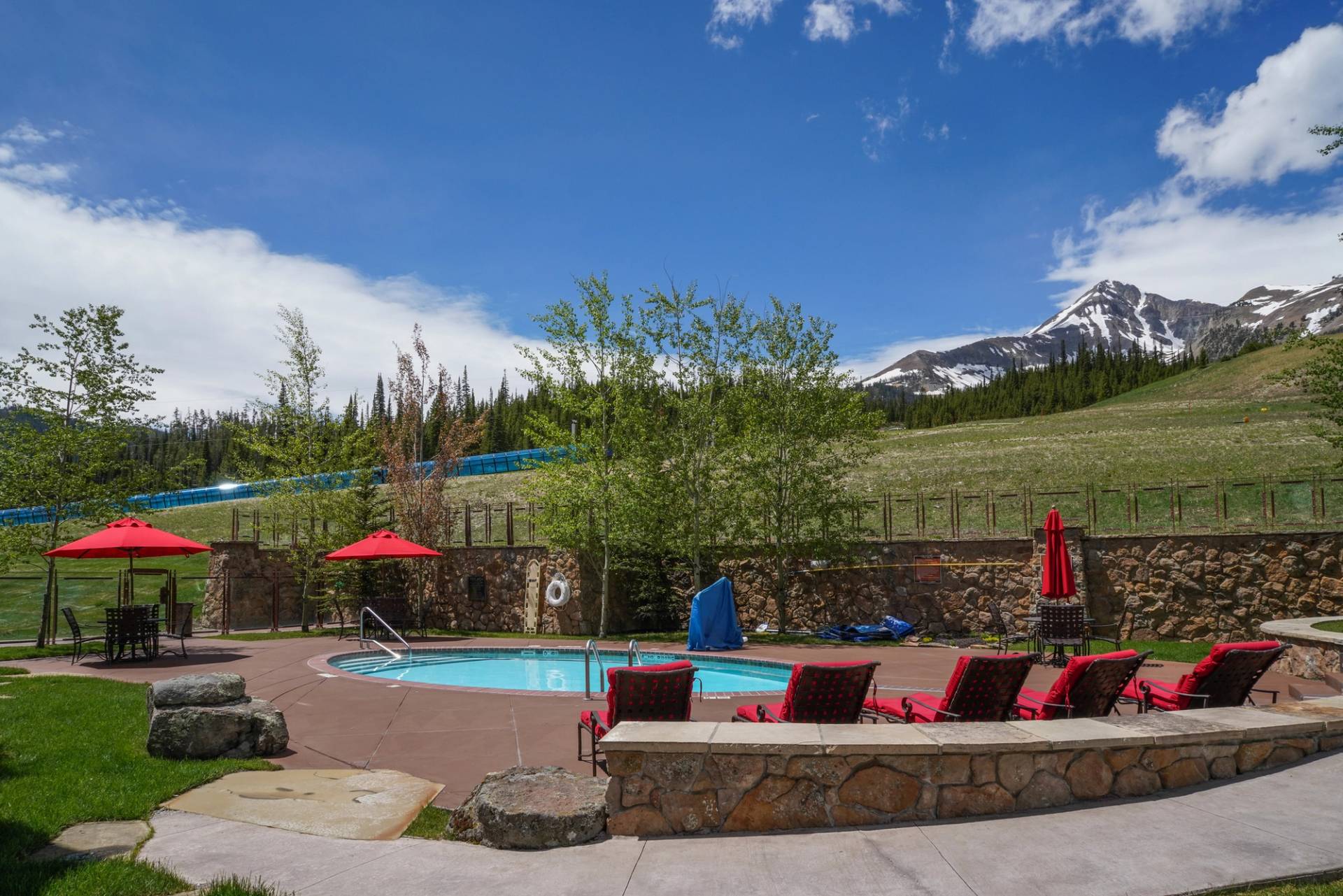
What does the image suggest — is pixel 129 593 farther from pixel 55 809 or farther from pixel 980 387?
pixel 980 387

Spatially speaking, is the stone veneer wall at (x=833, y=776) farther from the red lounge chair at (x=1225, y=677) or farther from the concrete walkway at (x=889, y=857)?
the red lounge chair at (x=1225, y=677)

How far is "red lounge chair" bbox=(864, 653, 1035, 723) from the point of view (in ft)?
21.2

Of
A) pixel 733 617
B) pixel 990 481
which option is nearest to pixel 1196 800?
pixel 733 617

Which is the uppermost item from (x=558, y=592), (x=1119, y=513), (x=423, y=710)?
(x=1119, y=513)

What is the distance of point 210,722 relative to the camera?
6988mm

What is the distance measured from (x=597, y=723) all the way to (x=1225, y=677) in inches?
208

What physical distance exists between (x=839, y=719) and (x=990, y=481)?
91.7ft

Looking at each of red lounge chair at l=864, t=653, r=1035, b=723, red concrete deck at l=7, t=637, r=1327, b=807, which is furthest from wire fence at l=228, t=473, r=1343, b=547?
red lounge chair at l=864, t=653, r=1035, b=723

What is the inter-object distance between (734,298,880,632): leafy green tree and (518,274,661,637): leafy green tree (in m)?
2.50

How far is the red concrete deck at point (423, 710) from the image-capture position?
7129mm

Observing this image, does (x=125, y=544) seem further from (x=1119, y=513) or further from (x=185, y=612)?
(x=1119, y=513)

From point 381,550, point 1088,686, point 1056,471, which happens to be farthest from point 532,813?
point 1056,471

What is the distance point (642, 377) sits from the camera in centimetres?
1956

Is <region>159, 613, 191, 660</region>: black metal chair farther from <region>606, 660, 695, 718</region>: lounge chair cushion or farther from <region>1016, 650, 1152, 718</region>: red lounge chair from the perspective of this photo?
<region>1016, 650, 1152, 718</region>: red lounge chair
